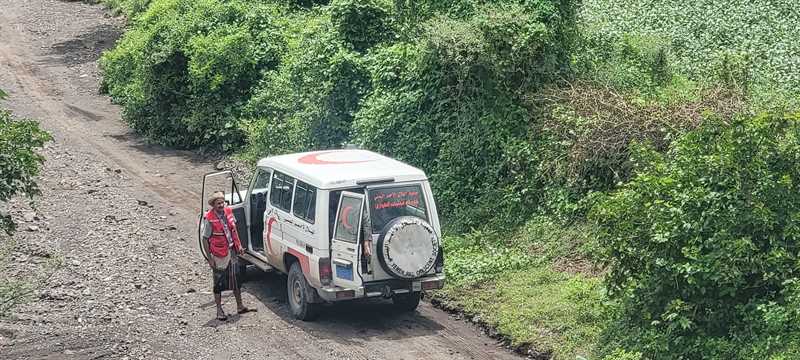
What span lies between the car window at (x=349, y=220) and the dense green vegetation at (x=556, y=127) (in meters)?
2.18

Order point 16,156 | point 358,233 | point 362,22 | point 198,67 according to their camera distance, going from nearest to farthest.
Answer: point 16,156
point 358,233
point 362,22
point 198,67

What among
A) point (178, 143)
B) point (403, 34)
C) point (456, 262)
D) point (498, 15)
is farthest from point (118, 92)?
point (456, 262)

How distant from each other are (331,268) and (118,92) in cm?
1752

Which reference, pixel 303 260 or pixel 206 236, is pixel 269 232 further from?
pixel 303 260

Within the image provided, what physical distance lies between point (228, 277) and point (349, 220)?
2.16 meters

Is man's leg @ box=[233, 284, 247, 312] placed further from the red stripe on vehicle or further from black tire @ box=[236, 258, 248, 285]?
the red stripe on vehicle

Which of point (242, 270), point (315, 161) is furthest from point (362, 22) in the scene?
point (315, 161)

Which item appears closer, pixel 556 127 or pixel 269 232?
pixel 269 232

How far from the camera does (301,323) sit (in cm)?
1490

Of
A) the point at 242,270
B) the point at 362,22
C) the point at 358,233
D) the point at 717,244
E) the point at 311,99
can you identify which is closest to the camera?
the point at 717,244

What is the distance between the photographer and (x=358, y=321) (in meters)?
15.0

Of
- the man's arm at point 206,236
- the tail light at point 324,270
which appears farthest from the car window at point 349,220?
the man's arm at point 206,236

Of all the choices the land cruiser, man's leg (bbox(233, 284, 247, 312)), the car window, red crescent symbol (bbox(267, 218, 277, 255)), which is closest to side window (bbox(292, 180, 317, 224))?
the land cruiser

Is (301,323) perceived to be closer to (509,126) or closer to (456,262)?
(456,262)
